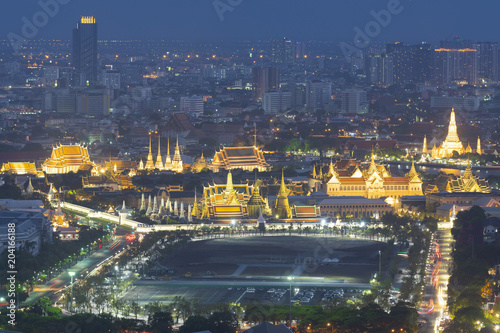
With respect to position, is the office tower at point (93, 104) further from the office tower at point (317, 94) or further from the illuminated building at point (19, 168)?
the illuminated building at point (19, 168)

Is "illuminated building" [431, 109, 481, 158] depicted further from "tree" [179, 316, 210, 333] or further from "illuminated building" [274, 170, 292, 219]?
"tree" [179, 316, 210, 333]

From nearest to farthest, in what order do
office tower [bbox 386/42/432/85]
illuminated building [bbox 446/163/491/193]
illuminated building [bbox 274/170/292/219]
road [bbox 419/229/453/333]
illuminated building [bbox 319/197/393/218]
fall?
road [bbox 419/229/453/333], illuminated building [bbox 274/170/292/219], illuminated building [bbox 319/197/393/218], illuminated building [bbox 446/163/491/193], office tower [bbox 386/42/432/85]

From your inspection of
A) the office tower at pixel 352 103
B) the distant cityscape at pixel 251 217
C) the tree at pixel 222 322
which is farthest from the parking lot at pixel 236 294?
the office tower at pixel 352 103

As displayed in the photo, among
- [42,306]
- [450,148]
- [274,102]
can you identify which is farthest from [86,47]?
[42,306]

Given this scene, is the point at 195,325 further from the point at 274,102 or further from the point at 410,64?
the point at 410,64

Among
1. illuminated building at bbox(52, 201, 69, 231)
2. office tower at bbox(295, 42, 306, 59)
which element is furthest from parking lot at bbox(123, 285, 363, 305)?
office tower at bbox(295, 42, 306, 59)

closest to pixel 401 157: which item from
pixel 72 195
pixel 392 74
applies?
pixel 72 195
